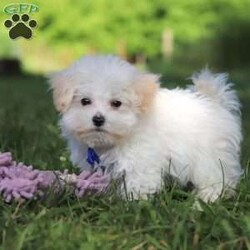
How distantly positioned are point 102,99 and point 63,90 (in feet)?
0.80

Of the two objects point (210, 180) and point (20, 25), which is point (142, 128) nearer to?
point (210, 180)

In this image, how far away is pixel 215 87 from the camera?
438 cm

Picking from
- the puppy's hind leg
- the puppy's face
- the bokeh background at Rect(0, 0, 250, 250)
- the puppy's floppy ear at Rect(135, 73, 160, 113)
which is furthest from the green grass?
the puppy's floppy ear at Rect(135, 73, 160, 113)

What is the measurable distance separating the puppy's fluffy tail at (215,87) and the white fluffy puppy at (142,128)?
8cm

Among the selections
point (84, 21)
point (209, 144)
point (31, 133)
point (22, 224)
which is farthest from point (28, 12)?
point (84, 21)

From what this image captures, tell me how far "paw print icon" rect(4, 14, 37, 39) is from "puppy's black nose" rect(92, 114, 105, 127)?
4.71 ft

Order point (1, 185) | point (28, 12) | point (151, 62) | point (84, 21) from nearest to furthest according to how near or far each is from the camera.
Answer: point (1, 185)
point (28, 12)
point (84, 21)
point (151, 62)

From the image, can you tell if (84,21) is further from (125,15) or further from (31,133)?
(31,133)

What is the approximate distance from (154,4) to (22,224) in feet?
86.3

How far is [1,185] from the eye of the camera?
3.72 metres

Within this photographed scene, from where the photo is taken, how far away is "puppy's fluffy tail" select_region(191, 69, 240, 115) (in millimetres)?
4383

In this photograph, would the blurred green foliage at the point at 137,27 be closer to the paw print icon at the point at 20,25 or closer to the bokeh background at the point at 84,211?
the bokeh background at the point at 84,211

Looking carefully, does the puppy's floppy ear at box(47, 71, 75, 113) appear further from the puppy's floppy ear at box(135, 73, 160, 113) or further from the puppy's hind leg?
the puppy's hind leg

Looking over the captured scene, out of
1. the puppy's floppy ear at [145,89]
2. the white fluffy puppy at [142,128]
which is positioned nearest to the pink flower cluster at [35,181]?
the white fluffy puppy at [142,128]
